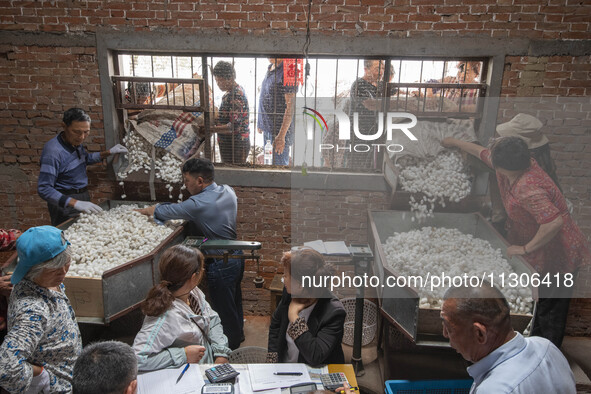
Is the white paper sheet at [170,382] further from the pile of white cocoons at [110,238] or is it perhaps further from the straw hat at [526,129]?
the straw hat at [526,129]

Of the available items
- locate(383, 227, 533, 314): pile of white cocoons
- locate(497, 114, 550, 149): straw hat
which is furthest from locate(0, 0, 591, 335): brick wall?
locate(383, 227, 533, 314): pile of white cocoons

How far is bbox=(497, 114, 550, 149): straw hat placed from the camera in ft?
11.2

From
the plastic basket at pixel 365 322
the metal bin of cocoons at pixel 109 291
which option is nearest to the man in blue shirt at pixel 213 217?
the metal bin of cocoons at pixel 109 291

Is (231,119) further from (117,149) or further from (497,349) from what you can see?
(497,349)

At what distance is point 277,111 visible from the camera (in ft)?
13.4

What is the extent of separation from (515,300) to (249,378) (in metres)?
1.81

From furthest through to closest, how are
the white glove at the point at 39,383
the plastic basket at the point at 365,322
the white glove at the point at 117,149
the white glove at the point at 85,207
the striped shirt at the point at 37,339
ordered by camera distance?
the white glove at the point at 117,149, the plastic basket at the point at 365,322, the white glove at the point at 85,207, the white glove at the point at 39,383, the striped shirt at the point at 37,339

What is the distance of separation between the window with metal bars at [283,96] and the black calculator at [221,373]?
2.43 metres

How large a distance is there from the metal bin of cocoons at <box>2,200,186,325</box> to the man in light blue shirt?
215 cm

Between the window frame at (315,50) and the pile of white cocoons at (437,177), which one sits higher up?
the window frame at (315,50)

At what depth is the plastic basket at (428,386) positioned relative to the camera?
237 centimetres

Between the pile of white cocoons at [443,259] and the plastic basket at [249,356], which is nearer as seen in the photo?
the pile of white cocoons at [443,259]

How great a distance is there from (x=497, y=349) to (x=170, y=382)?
1484 mm

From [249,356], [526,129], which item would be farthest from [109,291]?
[526,129]
